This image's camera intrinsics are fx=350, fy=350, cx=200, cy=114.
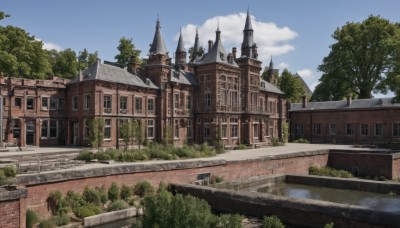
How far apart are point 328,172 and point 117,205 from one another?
59.5 ft

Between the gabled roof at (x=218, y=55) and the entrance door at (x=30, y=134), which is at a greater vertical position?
the gabled roof at (x=218, y=55)

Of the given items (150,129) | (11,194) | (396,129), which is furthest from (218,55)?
(11,194)

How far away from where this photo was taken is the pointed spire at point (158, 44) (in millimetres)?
39000

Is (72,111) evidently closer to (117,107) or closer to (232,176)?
(117,107)

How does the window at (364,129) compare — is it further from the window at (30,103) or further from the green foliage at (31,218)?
the green foliage at (31,218)

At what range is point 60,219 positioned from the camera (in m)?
13.6

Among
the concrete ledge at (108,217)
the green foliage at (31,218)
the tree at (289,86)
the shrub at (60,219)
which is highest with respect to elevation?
the tree at (289,86)

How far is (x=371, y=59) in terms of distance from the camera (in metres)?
53.4

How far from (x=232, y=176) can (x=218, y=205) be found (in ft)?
22.0

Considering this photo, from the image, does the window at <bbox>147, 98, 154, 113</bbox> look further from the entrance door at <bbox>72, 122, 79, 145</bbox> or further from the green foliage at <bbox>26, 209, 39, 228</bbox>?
the green foliage at <bbox>26, 209, 39, 228</bbox>

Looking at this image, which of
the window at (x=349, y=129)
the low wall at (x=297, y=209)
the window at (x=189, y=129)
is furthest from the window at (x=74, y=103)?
the window at (x=349, y=129)

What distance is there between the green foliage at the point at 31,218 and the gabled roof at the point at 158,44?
27.5 metres

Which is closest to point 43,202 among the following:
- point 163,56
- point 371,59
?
point 163,56

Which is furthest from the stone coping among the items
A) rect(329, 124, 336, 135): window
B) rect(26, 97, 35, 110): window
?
rect(329, 124, 336, 135): window
